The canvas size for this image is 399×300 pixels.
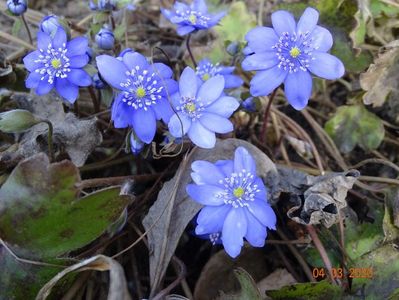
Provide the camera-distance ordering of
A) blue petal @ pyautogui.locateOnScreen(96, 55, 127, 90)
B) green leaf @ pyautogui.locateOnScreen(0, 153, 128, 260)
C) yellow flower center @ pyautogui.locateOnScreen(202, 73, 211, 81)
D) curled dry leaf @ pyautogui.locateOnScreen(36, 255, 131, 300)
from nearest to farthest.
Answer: curled dry leaf @ pyautogui.locateOnScreen(36, 255, 131, 300)
green leaf @ pyautogui.locateOnScreen(0, 153, 128, 260)
blue petal @ pyautogui.locateOnScreen(96, 55, 127, 90)
yellow flower center @ pyautogui.locateOnScreen(202, 73, 211, 81)

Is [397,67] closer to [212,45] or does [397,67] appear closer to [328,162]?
[328,162]

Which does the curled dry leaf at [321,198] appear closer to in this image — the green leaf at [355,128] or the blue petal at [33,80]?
the green leaf at [355,128]

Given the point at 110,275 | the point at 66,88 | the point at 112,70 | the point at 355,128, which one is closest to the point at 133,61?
the point at 112,70

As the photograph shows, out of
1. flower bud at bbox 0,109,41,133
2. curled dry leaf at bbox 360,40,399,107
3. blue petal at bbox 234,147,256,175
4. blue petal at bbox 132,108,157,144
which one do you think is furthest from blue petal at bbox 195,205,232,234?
curled dry leaf at bbox 360,40,399,107

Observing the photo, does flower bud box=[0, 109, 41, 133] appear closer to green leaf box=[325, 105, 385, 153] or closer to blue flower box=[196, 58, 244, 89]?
blue flower box=[196, 58, 244, 89]

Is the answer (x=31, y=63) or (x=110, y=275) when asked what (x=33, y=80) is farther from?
(x=110, y=275)
